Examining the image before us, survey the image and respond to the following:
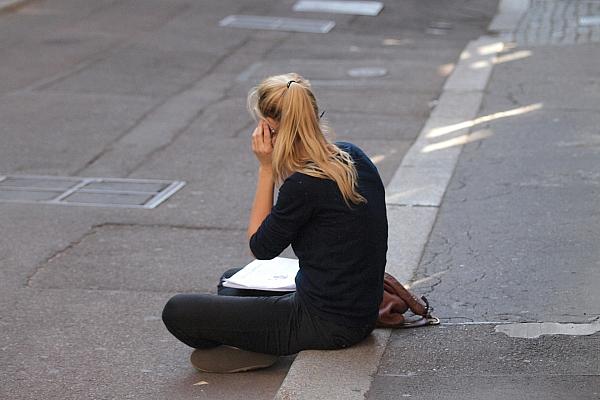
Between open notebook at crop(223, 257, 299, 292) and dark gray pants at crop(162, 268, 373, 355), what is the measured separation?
127 millimetres

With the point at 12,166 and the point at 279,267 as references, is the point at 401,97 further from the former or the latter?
the point at 279,267

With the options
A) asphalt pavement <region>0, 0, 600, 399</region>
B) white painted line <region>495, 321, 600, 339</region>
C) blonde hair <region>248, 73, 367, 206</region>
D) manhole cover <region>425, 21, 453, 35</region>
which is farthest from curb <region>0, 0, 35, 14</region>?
white painted line <region>495, 321, 600, 339</region>

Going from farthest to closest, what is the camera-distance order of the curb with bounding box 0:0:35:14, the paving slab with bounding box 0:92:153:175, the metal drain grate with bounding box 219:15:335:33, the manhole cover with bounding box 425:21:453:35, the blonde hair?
the curb with bounding box 0:0:35:14 → the metal drain grate with bounding box 219:15:335:33 → the manhole cover with bounding box 425:21:453:35 → the paving slab with bounding box 0:92:153:175 → the blonde hair

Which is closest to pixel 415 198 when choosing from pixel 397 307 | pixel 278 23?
pixel 397 307

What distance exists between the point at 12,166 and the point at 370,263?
17.5 ft

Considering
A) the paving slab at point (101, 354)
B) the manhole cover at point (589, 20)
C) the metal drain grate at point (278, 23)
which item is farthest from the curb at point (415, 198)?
the metal drain grate at point (278, 23)

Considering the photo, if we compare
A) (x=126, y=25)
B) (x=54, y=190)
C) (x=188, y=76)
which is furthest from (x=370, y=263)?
(x=126, y=25)

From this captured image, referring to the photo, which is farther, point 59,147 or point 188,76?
Answer: point 188,76

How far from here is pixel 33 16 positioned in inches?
723

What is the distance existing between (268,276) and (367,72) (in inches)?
343

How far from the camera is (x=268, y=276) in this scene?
523cm

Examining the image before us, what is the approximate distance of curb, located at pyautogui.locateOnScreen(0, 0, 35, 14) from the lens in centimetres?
1853

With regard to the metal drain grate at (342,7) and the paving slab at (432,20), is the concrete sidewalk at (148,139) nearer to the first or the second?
the paving slab at (432,20)

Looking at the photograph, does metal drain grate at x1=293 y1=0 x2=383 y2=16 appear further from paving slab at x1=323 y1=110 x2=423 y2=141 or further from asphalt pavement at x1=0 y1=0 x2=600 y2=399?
paving slab at x1=323 y1=110 x2=423 y2=141
